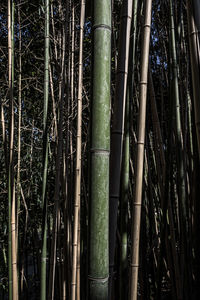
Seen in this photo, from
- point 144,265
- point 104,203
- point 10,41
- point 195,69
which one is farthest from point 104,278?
point 144,265

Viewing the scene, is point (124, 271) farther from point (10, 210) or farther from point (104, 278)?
point (10, 210)

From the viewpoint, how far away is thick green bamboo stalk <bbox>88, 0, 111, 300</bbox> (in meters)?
0.58

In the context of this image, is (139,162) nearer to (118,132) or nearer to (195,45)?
(118,132)

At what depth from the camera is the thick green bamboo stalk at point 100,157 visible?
0.58 m

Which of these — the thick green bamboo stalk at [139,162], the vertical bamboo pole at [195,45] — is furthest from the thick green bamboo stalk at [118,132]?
the vertical bamboo pole at [195,45]

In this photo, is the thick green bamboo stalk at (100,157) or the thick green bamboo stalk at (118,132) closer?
the thick green bamboo stalk at (100,157)

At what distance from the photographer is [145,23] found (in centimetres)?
74

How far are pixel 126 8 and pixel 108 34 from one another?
130mm

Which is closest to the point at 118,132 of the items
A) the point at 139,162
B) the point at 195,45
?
the point at 139,162

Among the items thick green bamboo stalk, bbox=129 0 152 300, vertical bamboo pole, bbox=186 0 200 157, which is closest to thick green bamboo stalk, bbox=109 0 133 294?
thick green bamboo stalk, bbox=129 0 152 300

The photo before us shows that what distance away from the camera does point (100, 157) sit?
60 centimetres

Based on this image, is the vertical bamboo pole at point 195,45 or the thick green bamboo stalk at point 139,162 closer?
the vertical bamboo pole at point 195,45

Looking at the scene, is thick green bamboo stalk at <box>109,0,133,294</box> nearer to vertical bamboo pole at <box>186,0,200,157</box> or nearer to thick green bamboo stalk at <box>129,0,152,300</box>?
thick green bamboo stalk at <box>129,0,152,300</box>

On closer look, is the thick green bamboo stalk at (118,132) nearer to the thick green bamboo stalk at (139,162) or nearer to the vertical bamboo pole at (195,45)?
the thick green bamboo stalk at (139,162)
